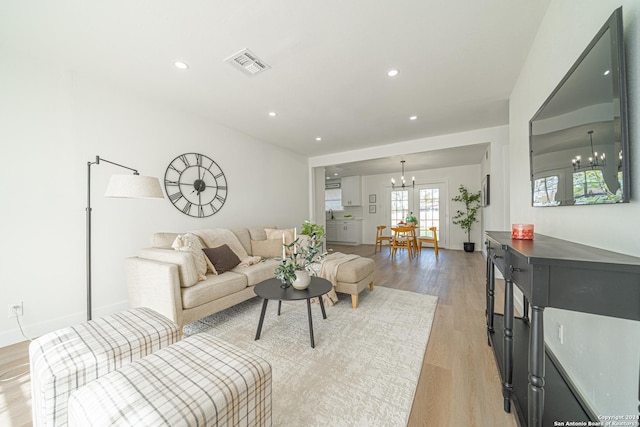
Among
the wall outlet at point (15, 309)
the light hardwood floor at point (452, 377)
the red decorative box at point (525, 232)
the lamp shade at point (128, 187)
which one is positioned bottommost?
the light hardwood floor at point (452, 377)

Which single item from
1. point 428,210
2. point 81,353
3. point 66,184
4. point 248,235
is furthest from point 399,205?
point 81,353

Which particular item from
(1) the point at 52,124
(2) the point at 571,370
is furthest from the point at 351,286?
(1) the point at 52,124

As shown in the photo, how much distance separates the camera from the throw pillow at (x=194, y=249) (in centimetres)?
230

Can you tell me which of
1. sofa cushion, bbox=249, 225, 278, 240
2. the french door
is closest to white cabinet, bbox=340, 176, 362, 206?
the french door

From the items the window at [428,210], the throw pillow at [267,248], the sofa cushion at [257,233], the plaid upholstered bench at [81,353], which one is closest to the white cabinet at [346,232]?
the window at [428,210]

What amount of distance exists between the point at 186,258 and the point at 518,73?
3.72 meters

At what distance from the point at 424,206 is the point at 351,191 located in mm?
2349

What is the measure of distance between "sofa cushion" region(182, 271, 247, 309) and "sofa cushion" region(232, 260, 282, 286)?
72 mm

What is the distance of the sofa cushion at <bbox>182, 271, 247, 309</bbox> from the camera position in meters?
2.03

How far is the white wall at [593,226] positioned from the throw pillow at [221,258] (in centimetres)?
284

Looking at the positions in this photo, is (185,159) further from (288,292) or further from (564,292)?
(564,292)

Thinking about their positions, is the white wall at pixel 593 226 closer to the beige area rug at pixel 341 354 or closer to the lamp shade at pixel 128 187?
the beige area rug at pixel 341 354

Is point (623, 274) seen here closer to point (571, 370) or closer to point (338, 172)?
point (571, 370)

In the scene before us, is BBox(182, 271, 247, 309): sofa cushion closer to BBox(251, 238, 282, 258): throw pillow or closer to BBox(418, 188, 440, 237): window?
BBox(251, 238, 282, 258): throw pillow
